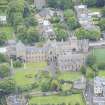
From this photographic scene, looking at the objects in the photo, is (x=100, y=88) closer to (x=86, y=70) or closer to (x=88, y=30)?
(x=86, y=70)

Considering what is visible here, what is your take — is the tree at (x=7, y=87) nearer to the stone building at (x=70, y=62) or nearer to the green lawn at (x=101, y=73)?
the stone building at (x=70, y=62)


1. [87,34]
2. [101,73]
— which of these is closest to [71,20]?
[87,34]

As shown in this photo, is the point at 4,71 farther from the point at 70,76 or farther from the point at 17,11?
the point at 17,11

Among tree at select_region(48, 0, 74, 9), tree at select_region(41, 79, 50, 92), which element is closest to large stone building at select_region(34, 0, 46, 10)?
tree at select_region(48, 0, 74, 9)

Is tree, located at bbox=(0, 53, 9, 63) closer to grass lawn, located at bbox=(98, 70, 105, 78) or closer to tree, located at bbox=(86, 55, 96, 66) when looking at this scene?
tree, located at bbox=(86, 55, 96, 66)

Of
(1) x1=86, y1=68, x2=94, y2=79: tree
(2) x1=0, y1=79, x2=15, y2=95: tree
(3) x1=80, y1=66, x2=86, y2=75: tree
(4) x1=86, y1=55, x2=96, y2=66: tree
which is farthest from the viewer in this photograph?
(4) x1=86, y1=55, x2=96, y2=66: tree

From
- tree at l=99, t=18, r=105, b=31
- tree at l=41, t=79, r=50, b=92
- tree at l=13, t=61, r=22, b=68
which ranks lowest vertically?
tree at l=41, t=79, r=50, b=92

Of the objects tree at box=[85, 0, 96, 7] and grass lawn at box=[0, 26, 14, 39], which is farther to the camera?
tree at box=[85, 0, 96, 7]
